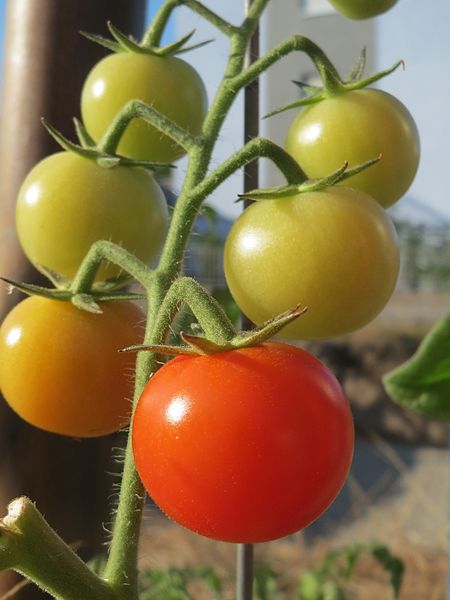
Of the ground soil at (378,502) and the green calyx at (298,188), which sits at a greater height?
the green calyx at (298,188)

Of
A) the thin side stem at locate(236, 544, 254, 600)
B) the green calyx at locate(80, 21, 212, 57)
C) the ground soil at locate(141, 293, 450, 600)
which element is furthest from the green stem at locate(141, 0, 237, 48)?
the ground soil at locate(141, 293, 450, 600)

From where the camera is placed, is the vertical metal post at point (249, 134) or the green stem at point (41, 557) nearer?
the green stem at point (41, 557)

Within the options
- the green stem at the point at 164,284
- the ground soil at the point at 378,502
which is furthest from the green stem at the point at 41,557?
the ground soil at the point at 378,502

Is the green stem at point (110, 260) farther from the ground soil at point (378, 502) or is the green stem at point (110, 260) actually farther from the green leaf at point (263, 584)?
the ground soil at point (378, 502)

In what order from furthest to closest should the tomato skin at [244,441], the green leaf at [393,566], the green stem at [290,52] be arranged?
1. the green leaf at [393,566]
2. the green stem at [290,52]
3. the tomato skin at [244,441]

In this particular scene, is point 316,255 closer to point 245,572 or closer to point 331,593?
point 245,572

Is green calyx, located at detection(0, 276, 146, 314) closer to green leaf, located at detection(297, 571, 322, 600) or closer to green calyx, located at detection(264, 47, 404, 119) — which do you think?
green calyx, located at detection(264, 47, 404, 119)

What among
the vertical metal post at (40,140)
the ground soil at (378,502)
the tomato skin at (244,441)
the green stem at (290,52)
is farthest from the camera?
the ground soil at (378,502)
